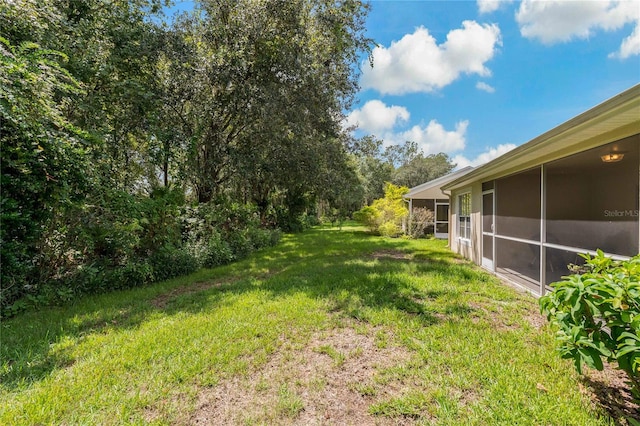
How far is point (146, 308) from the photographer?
476cm

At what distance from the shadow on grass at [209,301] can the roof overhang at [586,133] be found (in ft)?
9.19

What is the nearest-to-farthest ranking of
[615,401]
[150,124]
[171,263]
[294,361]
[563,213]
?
1. [615,401]
2. [294,361]
3. [563,213]
4. [171,263]
5. [150,124]

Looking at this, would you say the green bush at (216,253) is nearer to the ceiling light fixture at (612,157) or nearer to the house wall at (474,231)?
the house wall at (474,231)

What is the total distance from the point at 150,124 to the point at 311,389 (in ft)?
27.1

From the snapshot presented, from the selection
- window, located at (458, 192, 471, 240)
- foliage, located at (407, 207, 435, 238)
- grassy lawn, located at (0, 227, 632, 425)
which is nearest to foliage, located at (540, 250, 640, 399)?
grassy lawn, located at (0, 227, 632, 425)

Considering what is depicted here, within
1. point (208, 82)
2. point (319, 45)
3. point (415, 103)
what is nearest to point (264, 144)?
point (208, 82)

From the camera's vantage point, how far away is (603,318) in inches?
84.3

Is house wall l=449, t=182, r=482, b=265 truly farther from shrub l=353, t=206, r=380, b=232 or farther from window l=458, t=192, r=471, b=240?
shrub l=353, t=206, r=380, b=232

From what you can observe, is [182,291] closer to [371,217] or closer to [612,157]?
[612,157]

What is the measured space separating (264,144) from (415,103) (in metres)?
17.8

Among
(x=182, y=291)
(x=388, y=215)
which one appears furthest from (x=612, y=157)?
(x=388, y=215)

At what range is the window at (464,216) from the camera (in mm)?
9320

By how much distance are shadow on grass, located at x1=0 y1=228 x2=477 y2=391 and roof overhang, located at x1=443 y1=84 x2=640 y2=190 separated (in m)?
2.80

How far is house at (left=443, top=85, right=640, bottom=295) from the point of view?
3396 mm
